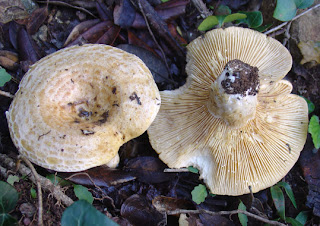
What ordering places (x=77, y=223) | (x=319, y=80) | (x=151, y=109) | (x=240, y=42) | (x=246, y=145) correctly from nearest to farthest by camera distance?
(x=77, y=223) → (x=151, y=109) → (x=246, y=145) → (x=240, y=42) → (x=319, y=80)

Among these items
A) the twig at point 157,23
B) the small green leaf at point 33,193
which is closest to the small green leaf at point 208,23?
the twig at point 157,23

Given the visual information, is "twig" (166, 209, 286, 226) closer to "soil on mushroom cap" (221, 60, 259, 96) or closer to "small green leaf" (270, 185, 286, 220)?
"small green leaf" (270, 185, 286, 220)

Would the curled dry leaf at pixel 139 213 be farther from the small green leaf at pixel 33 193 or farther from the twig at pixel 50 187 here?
the small green leaf at pixel 33 193

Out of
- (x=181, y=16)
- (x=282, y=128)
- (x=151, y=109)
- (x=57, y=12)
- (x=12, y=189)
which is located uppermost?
(x=57, y=12)

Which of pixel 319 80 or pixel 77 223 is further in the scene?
pixel 319 80

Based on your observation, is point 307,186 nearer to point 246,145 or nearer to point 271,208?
point 271,208

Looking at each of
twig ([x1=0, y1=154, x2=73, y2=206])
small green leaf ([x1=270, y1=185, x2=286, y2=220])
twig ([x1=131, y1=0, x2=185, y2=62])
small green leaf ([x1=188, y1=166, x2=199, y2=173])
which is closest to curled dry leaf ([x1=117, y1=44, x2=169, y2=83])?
twig ([x1=131, y1=0, x2=185, y2=62])

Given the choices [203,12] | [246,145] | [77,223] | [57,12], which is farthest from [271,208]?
[57,12]

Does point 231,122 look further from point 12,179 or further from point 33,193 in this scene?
point 12,179
